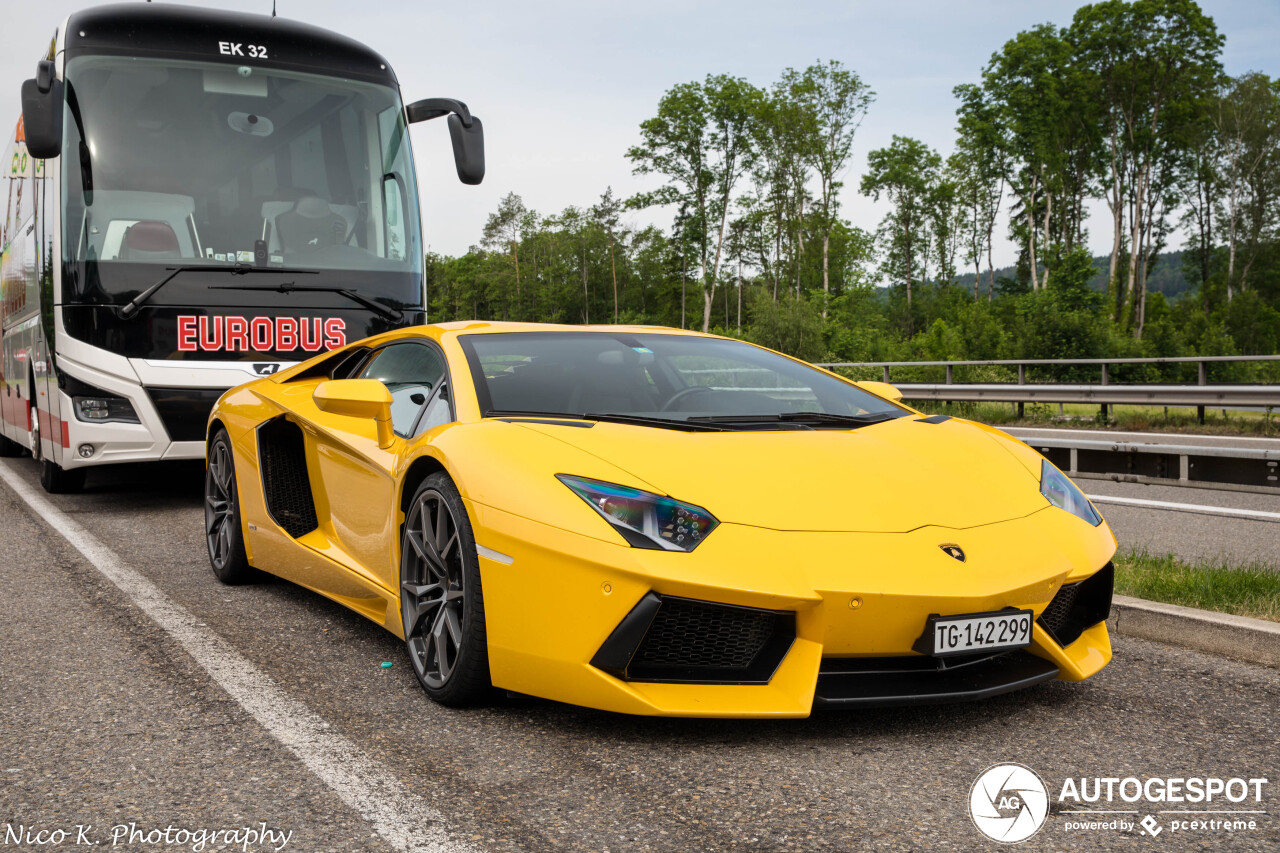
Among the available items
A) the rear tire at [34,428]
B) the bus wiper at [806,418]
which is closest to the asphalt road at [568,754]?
the bus wiper at [806,418]

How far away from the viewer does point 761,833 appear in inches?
95.9

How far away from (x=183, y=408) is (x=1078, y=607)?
252 inches

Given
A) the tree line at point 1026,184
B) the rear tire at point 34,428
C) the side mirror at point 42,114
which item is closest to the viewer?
the side mirror at point 42,114

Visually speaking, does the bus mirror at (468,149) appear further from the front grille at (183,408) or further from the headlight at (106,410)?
the headlight at (106,410)

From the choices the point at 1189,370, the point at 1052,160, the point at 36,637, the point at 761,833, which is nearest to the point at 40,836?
the point at 761,833

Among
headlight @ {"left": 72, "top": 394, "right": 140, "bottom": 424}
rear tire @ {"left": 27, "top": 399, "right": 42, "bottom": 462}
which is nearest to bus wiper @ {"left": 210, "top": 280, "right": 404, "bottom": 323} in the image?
headlight @ {"left": 72, "top": 394, "right": 140, "bottom": 424}

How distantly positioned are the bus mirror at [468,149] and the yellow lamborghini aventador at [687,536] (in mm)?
4479

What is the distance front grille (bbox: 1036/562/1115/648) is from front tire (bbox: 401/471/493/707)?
1617mm

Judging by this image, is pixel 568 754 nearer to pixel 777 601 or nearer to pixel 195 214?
pixel 777 601

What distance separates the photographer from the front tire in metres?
3.21

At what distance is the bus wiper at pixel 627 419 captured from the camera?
3.54 metres

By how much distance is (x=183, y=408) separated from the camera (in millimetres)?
7844

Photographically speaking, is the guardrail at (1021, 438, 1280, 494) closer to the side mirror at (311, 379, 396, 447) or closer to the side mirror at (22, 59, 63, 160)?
the side mirror at (311, 379, 396, 447)

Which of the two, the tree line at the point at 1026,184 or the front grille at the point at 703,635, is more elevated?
the tree line at the point at 1026,184
